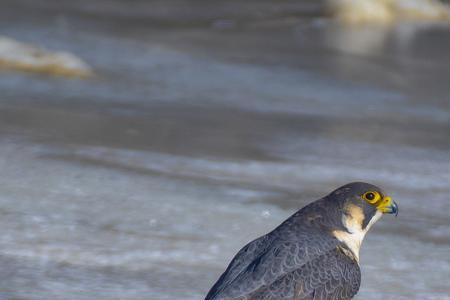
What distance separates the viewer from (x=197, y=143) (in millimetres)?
8461

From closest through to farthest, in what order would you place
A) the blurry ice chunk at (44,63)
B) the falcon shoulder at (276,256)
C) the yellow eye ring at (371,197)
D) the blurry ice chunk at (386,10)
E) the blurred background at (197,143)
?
the falcon shoulder at (276,256), the yellow eye ring at (371,197), the blurred background at (197,143), the blurry ice chunk at (44,63), the blurry ice chunk at (386,10)

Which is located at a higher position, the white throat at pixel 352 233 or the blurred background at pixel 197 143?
the blurred background at pixel 197 143

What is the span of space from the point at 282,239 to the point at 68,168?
3.03 m

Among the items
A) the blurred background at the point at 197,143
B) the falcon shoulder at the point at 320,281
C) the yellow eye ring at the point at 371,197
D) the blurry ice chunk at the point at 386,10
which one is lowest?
the falcon shoulder at the point at 320,281

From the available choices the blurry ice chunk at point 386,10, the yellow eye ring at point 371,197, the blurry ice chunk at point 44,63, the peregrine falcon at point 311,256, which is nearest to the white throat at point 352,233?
the peregrine falcon at point 311,256

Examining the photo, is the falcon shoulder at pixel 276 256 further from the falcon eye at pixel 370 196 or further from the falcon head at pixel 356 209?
the falcon eye at pixel 370 196

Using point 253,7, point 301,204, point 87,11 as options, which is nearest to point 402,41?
point 253,7

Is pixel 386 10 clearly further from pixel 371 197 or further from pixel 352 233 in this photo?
pixel 352 233

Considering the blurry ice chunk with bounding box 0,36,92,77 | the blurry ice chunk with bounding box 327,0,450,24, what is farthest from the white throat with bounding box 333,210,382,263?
the blurry ice chunk with bounding box 327,0,450,24

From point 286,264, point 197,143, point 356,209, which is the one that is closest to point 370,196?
point 356,209

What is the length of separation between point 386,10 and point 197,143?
28.0 ft

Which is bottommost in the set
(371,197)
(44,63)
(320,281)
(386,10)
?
(320,281)

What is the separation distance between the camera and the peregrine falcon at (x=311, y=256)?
4.46 m

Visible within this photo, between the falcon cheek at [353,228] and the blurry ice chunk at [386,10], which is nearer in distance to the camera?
the falcon cheek at [353,228]
